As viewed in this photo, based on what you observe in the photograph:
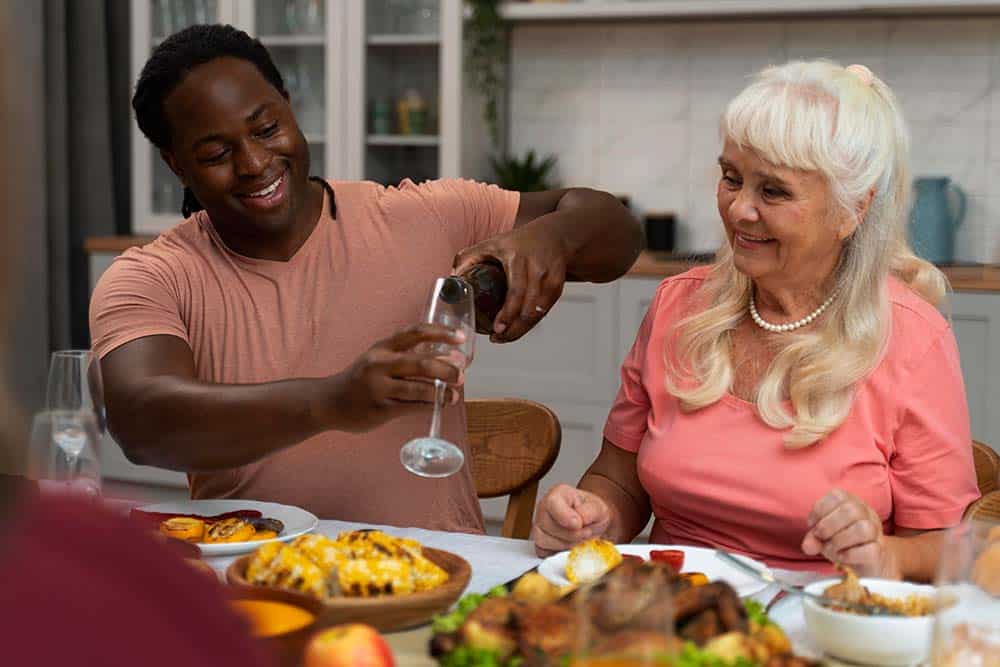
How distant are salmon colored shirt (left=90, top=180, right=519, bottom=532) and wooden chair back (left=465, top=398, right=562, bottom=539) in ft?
0.29

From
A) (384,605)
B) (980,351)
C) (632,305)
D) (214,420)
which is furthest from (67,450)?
(980,351)

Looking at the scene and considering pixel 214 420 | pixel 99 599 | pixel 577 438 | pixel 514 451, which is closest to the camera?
pixel 99 599

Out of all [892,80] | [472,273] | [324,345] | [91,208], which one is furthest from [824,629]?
[91,208]

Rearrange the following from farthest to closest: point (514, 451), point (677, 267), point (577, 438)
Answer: point (577, 438) → point (677, 267) → point (514, 451)

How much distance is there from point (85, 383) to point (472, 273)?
0.50m

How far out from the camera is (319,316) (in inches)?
78.9

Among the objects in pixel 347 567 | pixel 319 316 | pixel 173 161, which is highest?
pixel 173 161

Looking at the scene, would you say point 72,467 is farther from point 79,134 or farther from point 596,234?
point 79,134

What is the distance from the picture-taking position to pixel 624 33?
4312 mm

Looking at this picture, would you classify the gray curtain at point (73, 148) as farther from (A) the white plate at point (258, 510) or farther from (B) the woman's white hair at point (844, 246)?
(B) the woman's white hair at point (844, 246)

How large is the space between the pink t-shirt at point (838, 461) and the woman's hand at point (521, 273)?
0.31m

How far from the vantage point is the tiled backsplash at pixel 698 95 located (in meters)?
3.98

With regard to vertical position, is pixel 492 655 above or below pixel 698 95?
below

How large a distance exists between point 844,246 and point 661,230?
2.24 m
